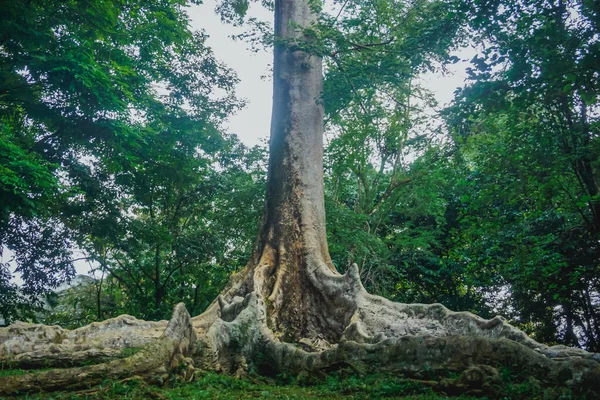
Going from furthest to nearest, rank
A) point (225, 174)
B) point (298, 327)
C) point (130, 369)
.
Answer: point (225, 174) → point (298, 327) → point (130, 369)

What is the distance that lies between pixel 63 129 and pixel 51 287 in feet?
16.8

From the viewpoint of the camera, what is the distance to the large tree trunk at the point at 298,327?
3.97 metres

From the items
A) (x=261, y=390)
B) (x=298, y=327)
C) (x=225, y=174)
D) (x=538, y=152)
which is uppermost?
(x=225, y=174)

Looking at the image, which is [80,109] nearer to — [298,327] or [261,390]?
[298,327]

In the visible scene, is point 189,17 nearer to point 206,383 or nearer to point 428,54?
point 428,54

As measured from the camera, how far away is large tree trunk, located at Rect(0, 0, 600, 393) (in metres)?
3.97

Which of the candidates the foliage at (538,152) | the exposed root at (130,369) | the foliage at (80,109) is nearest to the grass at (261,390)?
the exposed root at (130,369)

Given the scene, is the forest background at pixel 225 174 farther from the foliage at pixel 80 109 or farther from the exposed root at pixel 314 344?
the exposed root at pixel 314 344

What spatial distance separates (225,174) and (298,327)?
8.64m

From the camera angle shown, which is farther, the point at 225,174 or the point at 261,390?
the point at 225,174

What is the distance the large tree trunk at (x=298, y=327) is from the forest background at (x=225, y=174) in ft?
4.20

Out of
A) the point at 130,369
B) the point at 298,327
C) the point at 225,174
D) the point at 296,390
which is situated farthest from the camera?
the point at 225,174

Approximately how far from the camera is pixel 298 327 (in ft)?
21.9

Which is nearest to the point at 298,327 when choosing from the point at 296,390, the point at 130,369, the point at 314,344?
the point at 314,344
